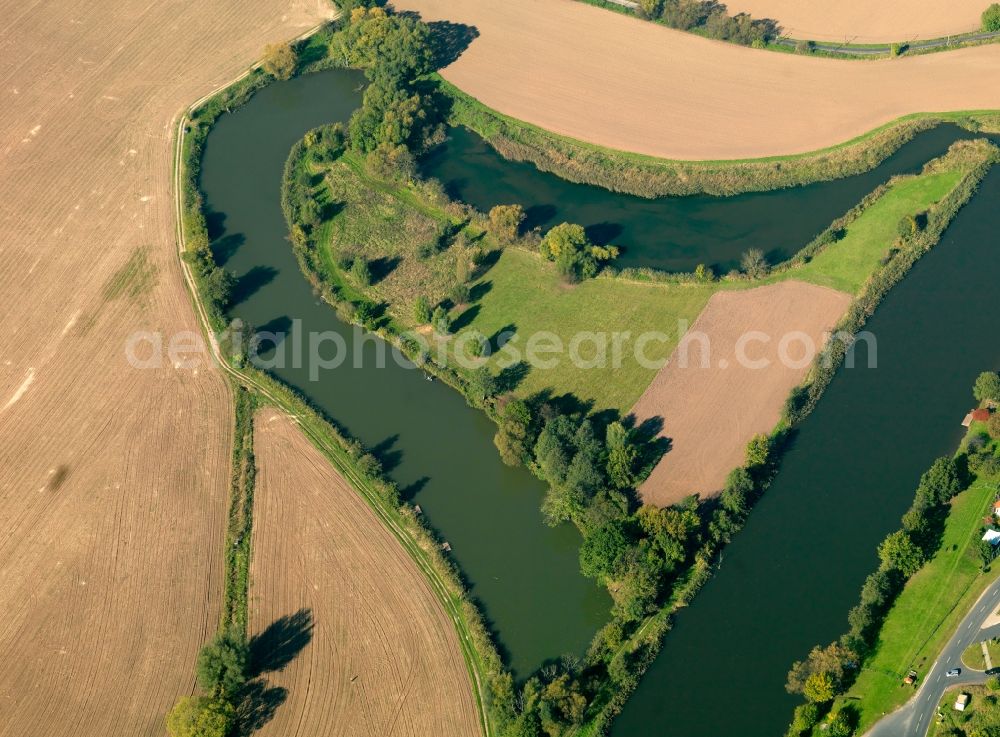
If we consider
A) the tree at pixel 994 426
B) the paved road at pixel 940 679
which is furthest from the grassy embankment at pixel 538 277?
the paved road at pixel 940 679

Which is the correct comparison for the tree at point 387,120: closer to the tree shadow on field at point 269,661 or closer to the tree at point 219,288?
the tree at point 219,288

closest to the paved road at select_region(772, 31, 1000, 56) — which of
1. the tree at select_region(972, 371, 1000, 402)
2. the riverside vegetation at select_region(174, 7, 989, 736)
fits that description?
the riverside vegetation at select_region(174, 7, 989, 736)

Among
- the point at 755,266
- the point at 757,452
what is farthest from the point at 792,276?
the point at 757,452

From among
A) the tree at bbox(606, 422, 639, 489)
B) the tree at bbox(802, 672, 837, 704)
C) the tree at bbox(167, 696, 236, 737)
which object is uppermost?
the tree at bbox(167, 696, 236, 737)

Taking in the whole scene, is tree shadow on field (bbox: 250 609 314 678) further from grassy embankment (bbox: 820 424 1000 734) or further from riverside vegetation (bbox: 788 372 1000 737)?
grassy embankment (bbox: 820 424 1000 734)

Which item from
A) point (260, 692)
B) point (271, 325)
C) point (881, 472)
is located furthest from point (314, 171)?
point (881, 472)

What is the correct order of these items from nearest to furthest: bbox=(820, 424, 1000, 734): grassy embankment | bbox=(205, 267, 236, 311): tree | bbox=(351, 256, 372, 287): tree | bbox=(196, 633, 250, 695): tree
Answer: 1. bbox=(820, 424, 1000, 734): grassy embankment
2. bbox=(196, 633, 250, 695): tree
3. bbox=(205, 267, 236, 311): tree
4. bbox=(351, 256, 372, 287): tree

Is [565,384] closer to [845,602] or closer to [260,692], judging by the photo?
[845,602]
